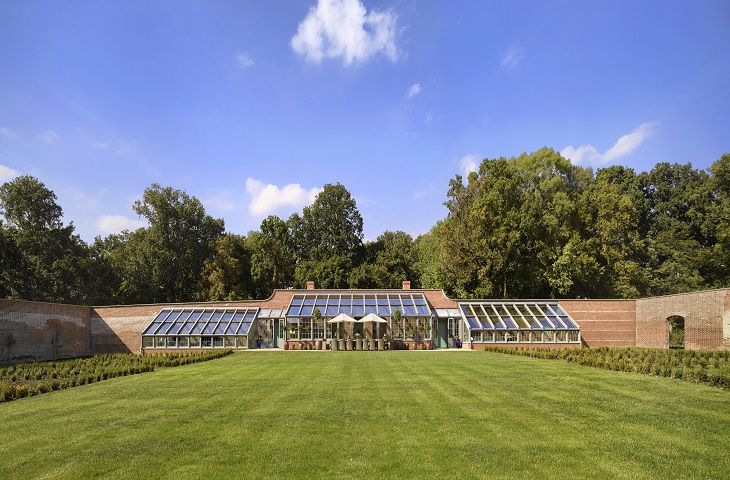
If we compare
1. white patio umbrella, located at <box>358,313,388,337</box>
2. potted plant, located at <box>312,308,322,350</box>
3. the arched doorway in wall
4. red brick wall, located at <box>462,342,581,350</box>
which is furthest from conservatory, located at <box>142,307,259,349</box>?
the arched doorway in wall

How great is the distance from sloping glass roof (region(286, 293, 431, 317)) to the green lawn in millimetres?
15382

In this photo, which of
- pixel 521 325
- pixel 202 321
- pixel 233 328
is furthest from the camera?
pixel 202 321

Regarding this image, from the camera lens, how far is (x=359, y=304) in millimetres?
29984

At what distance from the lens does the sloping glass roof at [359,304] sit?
28969 mm

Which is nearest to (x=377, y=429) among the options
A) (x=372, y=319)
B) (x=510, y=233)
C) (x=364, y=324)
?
(x=372, y=319)

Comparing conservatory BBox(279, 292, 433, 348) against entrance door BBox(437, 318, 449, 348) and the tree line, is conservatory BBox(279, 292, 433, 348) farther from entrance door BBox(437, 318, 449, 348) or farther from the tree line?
the tree line

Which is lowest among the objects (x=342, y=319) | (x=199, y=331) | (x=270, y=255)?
(x=199, y=331)

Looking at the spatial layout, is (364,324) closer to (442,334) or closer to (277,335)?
(442,334)

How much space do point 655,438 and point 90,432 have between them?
30.2ft

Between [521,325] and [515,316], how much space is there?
0.88 meters

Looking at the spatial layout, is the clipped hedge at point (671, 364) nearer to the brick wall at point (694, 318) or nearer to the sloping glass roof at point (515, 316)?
the brick wall at point (694, 318)

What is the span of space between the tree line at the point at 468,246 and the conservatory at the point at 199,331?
12236 mm

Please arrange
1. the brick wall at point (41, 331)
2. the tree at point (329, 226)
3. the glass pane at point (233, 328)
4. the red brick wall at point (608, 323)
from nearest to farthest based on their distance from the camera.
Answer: the brick wall at point (41, 331) → the glass pane at point (233, 328) → the red brick wall at point (608, 323) → the tree at point (329, 226)

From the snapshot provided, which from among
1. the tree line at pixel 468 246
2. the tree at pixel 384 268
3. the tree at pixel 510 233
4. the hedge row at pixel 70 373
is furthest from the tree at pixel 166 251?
the tree at pixel 510 233
